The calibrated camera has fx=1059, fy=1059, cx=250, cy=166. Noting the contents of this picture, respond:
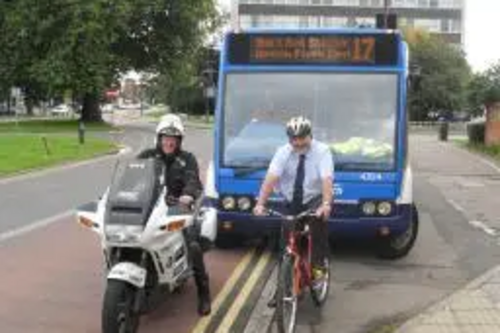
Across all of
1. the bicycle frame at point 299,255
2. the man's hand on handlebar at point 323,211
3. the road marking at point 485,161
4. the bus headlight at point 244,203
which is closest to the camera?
the bicycle frame at point 299,255

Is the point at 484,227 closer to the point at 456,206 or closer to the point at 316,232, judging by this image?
the point at 456,206

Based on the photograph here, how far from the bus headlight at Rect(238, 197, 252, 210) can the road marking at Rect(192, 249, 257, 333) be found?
0.60 meters

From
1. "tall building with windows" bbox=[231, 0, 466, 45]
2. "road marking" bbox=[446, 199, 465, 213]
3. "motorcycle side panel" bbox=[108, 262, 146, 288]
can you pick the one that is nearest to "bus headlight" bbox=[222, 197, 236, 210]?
"motorcycle side panel" bbox=[108, 262, 146, 288]

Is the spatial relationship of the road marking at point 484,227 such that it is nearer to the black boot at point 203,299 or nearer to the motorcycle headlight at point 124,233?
the black boot at point 203,299

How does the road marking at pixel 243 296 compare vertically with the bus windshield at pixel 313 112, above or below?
below

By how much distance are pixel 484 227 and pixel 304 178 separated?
8487 millimetres

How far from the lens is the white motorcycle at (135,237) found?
738cm

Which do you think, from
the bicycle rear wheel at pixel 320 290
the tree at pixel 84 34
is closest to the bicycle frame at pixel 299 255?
the bicycle rear wheel at pixel 320 290

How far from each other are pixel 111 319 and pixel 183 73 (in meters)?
61.2

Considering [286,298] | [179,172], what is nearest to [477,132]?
[179,172]

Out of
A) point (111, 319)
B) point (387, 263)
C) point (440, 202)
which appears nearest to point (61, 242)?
point (387, 263)

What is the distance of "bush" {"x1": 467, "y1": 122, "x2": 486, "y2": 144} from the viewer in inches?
1808

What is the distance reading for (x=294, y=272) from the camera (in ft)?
26.6

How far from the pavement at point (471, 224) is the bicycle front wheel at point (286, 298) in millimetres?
903
